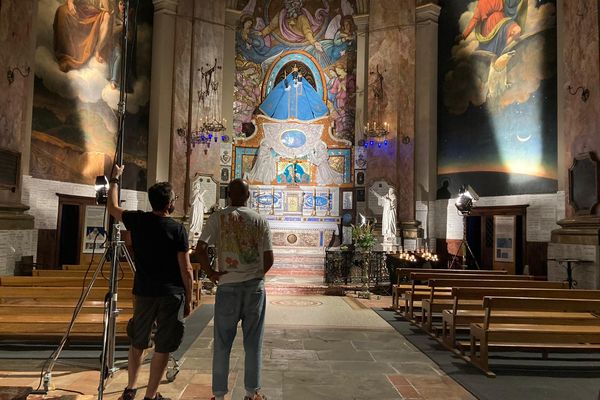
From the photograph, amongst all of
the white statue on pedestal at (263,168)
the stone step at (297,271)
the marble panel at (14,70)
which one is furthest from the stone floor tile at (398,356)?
the white statue on pedestal at (263,168)

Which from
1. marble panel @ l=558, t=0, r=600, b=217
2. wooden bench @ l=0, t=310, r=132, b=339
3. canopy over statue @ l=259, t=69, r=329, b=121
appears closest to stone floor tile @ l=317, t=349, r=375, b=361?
wooden bench @ l=0, t=310, r=132, b=339

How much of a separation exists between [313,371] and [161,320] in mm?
2097

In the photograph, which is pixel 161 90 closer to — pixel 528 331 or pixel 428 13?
pixel 428 13

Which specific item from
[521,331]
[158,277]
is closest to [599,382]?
[521,331]

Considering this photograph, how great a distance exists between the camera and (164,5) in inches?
643

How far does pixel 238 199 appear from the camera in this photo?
3721 millimetres

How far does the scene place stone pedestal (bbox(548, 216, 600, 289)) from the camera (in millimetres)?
9133

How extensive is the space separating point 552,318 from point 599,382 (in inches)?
34.1

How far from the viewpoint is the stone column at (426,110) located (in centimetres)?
1636

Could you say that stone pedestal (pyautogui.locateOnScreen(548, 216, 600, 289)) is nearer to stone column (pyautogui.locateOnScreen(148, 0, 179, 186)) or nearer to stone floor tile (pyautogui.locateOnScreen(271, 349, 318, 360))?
stone floor tile (pyautogui.locateOnScreen(271, 349, 318, 360))

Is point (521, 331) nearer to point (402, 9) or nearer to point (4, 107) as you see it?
point (4, 107)

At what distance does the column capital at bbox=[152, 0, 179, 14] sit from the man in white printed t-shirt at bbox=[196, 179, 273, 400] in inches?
584

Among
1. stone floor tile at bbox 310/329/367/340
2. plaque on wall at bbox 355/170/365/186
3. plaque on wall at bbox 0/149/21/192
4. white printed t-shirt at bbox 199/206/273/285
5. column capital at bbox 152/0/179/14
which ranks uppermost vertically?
column capital at bbox 152/0/179/14

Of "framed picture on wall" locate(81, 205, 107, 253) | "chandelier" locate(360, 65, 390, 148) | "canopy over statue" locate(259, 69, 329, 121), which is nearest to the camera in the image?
"framed picture on wall" locate(81, 205, 107, 253)
